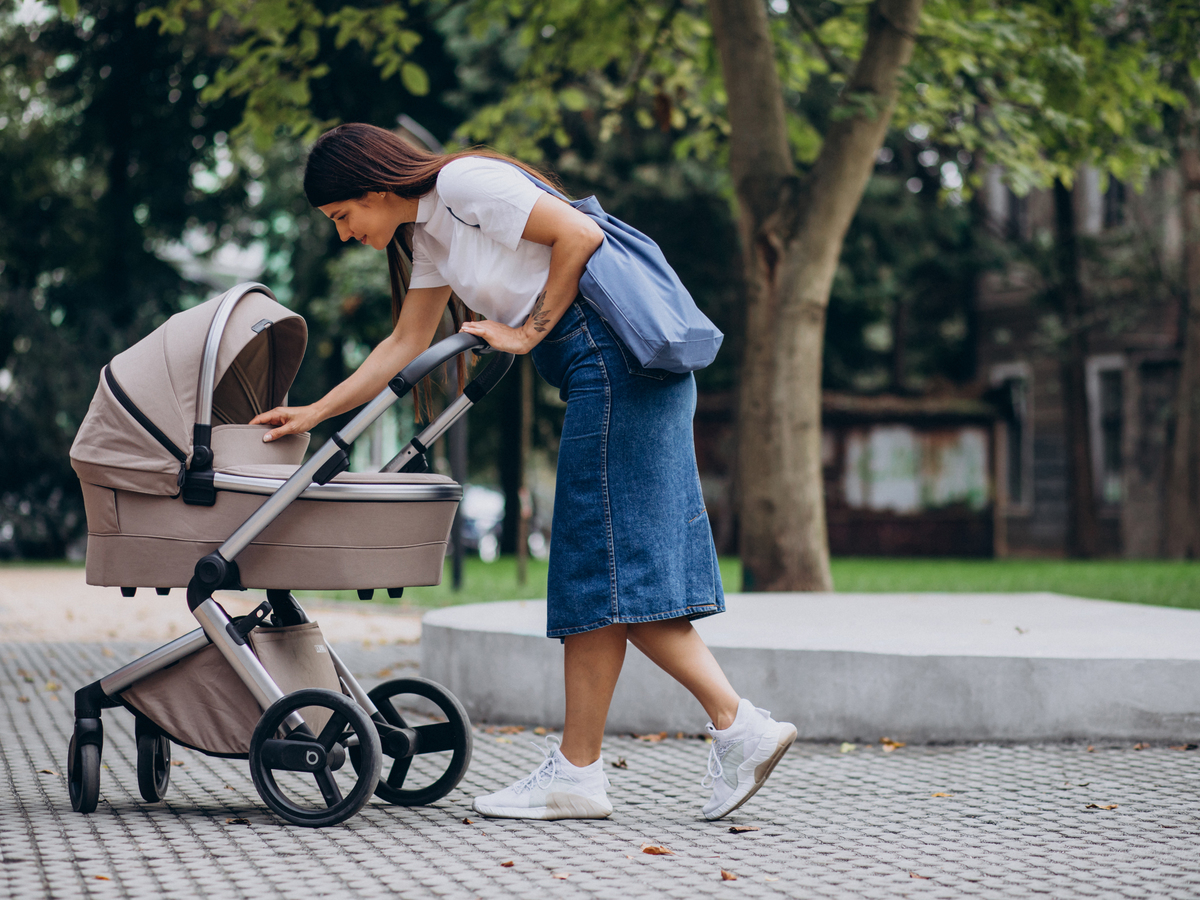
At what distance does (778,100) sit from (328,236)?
14.5m

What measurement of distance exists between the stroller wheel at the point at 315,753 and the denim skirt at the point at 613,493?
554 millimetres

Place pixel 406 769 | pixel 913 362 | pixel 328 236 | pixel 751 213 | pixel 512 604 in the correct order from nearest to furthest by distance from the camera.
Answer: pixel 406 769
pixel 512 604
pixel 751 213
pixel 328 236
pixel 913 362

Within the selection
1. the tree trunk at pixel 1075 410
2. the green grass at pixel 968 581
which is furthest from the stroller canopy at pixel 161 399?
the tree trunk at pixel 1075 410

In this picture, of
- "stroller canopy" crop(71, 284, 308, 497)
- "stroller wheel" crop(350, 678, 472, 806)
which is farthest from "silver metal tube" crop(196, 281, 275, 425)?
"stroller wheel" crop(350, 678, 472, 806)

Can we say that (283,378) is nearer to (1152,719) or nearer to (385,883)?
(385,883)

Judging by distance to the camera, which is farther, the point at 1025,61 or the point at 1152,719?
the point at 1025,61

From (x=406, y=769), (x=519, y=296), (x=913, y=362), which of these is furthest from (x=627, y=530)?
(x=913, y=362)

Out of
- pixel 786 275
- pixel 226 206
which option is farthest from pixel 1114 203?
pixel 786 275

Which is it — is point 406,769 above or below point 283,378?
below

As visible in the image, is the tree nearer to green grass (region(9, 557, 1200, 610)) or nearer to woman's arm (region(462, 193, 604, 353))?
green grass (region(9, 557, 1200, 610))

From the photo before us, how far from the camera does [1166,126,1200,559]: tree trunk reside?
19094 millimetres

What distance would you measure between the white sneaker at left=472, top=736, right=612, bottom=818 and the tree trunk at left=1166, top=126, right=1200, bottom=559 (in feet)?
56.6

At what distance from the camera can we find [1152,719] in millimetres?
4988

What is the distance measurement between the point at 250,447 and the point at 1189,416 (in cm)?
1784
